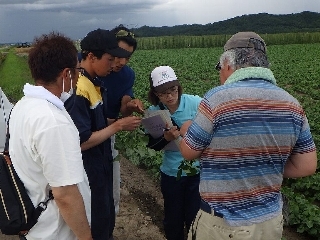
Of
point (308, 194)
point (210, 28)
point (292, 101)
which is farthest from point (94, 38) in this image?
point (210, 28)

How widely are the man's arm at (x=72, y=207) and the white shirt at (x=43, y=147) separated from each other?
0.15 ft

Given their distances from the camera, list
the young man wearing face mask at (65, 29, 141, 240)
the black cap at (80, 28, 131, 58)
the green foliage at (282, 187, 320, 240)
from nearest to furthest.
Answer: the young man wearing face mask at (65, 29, 141, 240), the black cap at (80, 28, 131, 58), the green foliage at (282, 187, 320, 240)

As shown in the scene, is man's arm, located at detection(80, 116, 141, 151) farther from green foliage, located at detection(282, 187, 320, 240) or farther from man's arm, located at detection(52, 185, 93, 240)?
green foliage, located at detection(282, 187, 320, 240)

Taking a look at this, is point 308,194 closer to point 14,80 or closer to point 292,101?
point 292,101

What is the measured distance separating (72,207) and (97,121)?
0.88 metres

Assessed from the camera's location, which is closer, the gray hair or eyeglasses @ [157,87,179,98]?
the gray hair

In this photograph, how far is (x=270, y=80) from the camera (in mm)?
1926

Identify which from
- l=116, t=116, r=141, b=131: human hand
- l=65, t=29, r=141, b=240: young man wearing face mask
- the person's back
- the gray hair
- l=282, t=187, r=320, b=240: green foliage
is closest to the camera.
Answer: the person's back

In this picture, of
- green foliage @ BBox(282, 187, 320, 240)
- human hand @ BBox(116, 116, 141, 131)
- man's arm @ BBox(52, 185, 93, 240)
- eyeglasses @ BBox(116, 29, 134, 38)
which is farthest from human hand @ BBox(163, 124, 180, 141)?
green foliage @ BBox(282, 187, 320, 240)

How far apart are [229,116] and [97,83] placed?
4.25 ft

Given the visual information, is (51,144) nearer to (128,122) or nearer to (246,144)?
(246,144)

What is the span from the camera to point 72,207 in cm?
201

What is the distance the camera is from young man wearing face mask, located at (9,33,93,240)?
188 centimetres

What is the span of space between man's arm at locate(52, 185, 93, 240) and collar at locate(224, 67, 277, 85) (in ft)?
3.14
